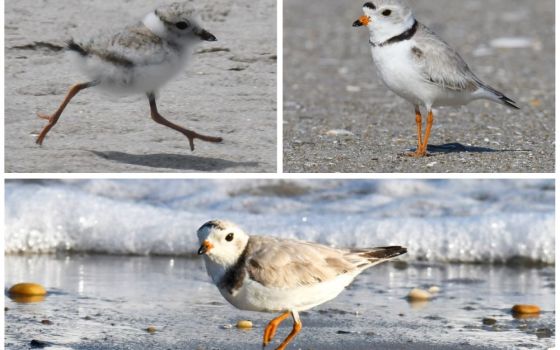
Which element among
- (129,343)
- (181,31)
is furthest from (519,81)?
(129,343)

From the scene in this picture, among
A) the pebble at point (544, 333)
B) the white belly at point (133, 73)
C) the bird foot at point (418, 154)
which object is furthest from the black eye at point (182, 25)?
the pebble at point (544, 333)

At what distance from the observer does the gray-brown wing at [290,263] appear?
14.0ft

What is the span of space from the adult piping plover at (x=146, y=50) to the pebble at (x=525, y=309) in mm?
1853

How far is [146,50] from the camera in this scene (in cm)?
463

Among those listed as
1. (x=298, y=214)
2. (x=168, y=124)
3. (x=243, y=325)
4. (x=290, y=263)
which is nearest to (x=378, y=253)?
(x=290, y=263)

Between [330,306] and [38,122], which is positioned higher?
[38,122]

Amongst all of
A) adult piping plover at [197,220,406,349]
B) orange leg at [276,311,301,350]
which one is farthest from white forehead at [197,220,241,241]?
orange leg at [276,311,301,350]

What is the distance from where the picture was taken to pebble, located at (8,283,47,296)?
16.8 feet

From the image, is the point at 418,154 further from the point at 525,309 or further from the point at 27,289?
the point at 27,289

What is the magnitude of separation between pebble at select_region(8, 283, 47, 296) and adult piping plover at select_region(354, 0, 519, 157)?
1.95 m

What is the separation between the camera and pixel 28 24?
511 centimetres

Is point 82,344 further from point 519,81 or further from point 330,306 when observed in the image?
point 519,81

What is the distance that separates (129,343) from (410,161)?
1.79 meters

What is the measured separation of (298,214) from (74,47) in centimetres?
233
